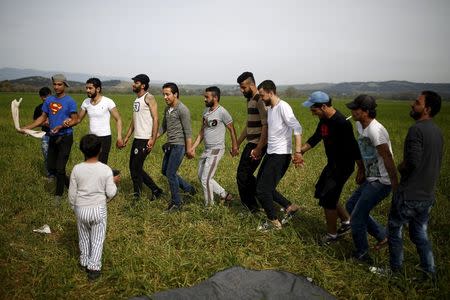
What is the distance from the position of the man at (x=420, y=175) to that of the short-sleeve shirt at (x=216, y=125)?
272 centimetres

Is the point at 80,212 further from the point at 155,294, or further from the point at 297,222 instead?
the point at 297,222

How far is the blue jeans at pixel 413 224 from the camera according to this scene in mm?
3223

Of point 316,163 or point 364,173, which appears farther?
point 316,163

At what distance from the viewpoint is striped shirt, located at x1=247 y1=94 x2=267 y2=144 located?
16.0 ft

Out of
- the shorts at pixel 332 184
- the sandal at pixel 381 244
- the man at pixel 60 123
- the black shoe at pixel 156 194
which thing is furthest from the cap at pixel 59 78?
the sandal at pixel 381 244

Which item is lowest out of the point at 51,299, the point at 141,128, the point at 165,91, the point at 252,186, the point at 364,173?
the point at 51,299

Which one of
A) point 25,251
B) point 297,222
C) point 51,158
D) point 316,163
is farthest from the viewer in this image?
point 316,163

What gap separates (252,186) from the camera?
5.26 m

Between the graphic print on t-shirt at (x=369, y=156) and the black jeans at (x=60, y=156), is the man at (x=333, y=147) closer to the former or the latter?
the graphic print on t-shirt at (x=369, y=156)

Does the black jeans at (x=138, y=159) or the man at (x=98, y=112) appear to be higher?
the man at (x=98, y=112)

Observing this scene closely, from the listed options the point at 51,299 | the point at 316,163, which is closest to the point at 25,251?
the point at 51,299

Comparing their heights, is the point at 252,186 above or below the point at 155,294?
above

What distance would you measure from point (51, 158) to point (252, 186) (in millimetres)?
3607

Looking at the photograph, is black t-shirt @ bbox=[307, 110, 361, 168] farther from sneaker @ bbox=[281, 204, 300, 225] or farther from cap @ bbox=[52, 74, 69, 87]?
cap @ bbox=[52, 74, 69, 87]
